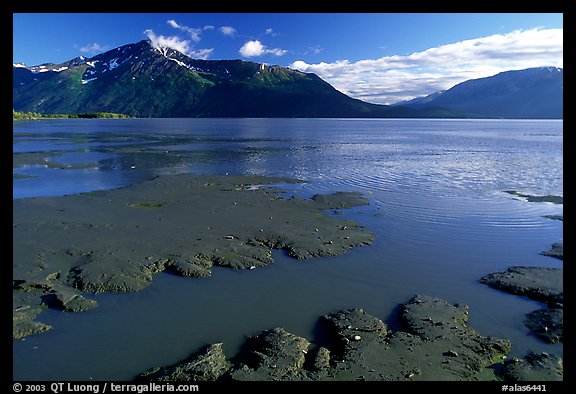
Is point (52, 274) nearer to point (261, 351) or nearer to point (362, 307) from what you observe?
point (261, 351)

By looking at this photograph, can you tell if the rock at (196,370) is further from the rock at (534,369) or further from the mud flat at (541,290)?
the mud flat at (541,290)

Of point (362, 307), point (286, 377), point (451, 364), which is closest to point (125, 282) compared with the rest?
point (286, 377)

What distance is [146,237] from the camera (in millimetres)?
20641

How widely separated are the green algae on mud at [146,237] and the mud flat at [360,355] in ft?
19.4

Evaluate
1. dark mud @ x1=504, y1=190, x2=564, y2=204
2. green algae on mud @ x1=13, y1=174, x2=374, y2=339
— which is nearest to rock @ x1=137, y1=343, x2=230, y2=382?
green algae on mud @ x1=13, y1=174, x2=374, y2=339

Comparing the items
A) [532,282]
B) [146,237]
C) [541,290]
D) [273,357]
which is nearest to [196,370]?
[273,357]

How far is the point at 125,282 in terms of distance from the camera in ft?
50.9

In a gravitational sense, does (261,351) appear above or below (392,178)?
below

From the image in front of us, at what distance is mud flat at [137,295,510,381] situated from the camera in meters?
10.2

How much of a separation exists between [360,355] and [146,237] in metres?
14.1

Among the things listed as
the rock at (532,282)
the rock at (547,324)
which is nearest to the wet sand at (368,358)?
the rock at (547,324)

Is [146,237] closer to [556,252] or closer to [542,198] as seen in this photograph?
[556,252]

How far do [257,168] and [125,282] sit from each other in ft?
105

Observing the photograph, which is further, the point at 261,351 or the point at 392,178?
the point at 392,178
